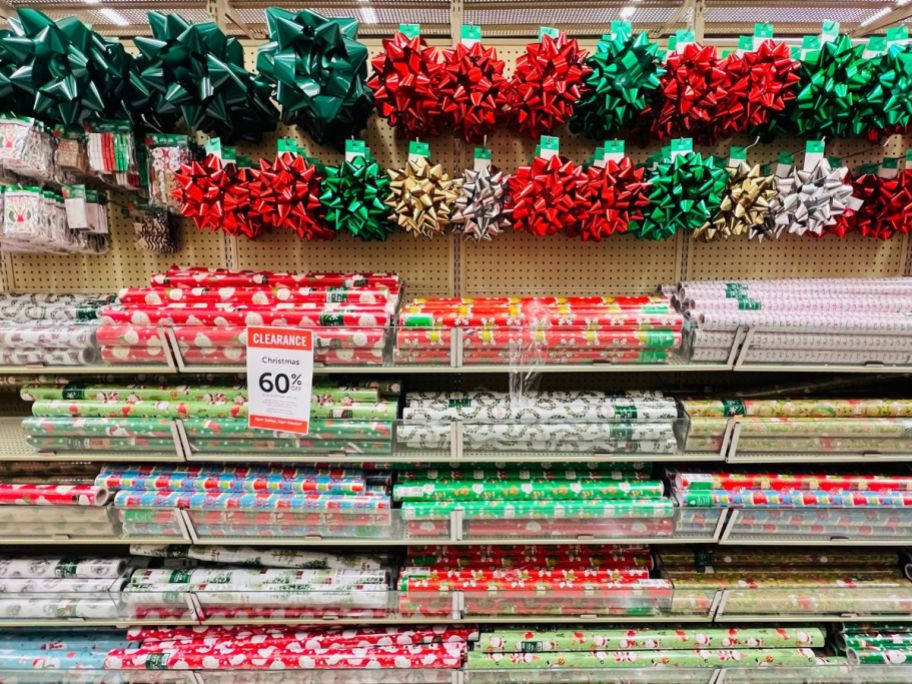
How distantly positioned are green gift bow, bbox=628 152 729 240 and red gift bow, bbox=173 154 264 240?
132 cm

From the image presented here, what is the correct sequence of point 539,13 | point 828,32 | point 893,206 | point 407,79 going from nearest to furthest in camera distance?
point 407,79 → point 828,32 → point 893,206 → point 539,13

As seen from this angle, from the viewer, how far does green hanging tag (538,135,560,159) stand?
1.56m

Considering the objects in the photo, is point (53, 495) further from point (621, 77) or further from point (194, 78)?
point (621, 77)

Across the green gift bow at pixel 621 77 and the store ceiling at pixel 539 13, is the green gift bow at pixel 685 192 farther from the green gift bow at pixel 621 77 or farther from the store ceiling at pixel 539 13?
the store ceiling at pixel 539 13

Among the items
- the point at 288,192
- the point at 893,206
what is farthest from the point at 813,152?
the point at 288,192

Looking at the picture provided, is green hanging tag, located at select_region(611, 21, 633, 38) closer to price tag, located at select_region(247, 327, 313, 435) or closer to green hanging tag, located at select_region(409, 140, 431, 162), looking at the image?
green hanging tag, located at select_region(409, 140, 431, 162)

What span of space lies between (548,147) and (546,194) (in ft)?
0.53

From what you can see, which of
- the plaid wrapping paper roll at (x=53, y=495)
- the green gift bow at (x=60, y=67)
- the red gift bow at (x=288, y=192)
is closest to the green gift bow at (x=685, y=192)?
the red gift bow at (x=288, y=192)

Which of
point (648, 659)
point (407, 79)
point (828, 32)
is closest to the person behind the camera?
point (407, 79)

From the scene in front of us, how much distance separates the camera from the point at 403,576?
1.80 metres

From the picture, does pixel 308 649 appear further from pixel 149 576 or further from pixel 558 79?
pixel 558 79

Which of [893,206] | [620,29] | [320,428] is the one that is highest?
[620,29]

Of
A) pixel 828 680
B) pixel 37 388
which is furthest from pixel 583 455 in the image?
pixel 37 388

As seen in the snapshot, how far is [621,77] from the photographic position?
4.78 feet
